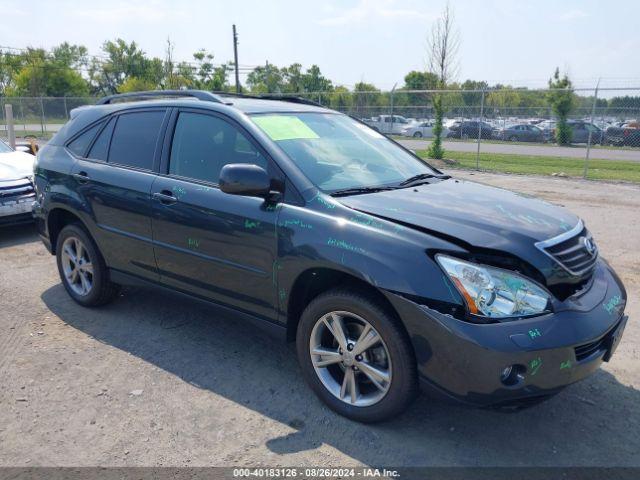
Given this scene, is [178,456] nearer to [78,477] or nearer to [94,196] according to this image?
[78,477]

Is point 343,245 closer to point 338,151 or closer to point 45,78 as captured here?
point 338,151

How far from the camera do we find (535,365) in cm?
256

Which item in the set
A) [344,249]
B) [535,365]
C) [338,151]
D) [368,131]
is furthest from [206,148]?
[535,365]

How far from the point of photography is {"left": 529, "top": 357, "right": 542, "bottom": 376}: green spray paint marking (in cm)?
255

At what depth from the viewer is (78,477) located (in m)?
2.69

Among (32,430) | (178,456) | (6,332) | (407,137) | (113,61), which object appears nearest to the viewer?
(178,456)

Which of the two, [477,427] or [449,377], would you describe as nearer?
[449,377]

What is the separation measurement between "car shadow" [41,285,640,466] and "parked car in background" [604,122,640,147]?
953 inches

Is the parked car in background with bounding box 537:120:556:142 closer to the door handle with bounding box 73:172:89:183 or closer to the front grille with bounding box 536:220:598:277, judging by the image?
the front grille with bounding box 536:220:598:277

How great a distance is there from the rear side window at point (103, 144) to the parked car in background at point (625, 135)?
82.3 feet

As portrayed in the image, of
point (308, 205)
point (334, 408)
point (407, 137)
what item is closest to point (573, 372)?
point (334, 408)

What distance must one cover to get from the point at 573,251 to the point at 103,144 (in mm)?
3671

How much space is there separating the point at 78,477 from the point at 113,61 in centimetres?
7164

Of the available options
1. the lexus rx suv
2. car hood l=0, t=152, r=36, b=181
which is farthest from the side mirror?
car hood l=0, t=152, r=36, b=181
